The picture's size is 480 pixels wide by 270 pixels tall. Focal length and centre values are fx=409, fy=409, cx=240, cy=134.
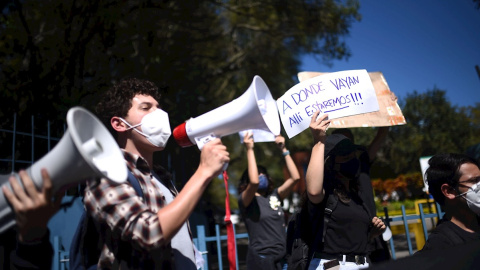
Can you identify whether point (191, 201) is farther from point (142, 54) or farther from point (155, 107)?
point (142, 54)

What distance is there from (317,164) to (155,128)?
0.96m

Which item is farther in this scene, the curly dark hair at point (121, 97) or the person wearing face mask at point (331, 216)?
the person wearing face mask at point (331, 216)

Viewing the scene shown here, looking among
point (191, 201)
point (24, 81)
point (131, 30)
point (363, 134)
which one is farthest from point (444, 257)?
point (363, 134)

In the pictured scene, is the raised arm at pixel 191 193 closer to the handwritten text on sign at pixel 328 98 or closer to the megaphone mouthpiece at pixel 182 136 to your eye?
the megaphone mouthpiece at pixel 182 136

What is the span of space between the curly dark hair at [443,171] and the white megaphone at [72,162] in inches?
76.7

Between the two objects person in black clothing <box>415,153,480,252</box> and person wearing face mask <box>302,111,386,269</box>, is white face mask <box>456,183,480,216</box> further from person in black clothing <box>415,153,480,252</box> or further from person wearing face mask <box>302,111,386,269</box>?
person wearing face mask <box>302,111,386,269</box>

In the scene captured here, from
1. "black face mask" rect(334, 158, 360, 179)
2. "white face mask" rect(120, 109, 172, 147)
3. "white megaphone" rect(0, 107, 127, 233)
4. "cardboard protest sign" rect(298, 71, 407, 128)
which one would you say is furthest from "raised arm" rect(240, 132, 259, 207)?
"white megaphone" rect(0, 107, 127, 233)

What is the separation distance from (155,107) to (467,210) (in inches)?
71.8

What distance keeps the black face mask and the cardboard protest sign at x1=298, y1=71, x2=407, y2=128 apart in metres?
0.27

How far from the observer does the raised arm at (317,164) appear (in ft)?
7.36

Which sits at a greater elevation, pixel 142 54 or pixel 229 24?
pixel 229 24

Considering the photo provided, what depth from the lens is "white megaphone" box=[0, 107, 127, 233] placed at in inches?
44.1

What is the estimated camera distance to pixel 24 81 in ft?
18.0

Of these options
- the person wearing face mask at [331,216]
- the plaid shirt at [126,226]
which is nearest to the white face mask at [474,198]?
the person wearing face mask at [331,216]
